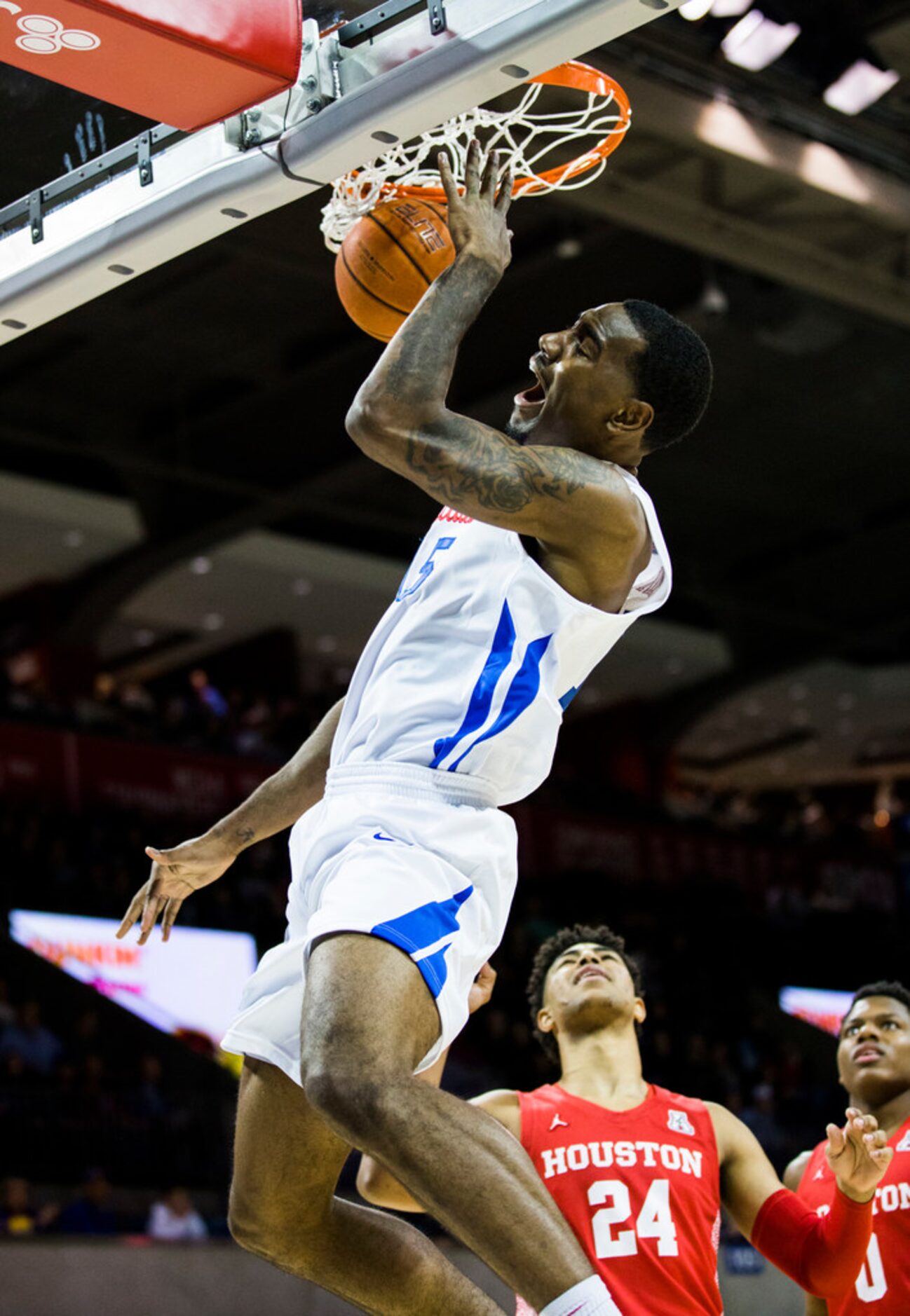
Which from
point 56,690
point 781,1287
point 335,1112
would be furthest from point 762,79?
point 56,690

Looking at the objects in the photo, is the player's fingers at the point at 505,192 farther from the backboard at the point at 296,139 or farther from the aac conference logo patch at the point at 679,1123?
the aac conference logo patch at the point at 679,1123

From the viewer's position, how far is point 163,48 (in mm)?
3291

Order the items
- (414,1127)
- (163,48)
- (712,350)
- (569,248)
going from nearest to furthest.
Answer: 1. (414,1127)
2. (163,48)
3. (569,248)
4. (712,350)

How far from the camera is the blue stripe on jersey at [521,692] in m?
3.07

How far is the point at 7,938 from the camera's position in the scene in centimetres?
1288

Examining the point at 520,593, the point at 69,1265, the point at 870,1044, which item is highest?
the point at 520,593

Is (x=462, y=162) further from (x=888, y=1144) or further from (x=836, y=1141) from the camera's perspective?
(x=888, y=1144)

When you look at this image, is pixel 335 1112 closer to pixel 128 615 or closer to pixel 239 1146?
pixel 239 1146

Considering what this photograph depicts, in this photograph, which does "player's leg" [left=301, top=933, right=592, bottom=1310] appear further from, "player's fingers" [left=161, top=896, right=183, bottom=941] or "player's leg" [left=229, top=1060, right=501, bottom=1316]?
"player's fingers" [left=161, top=896, right=183, bottom=941]

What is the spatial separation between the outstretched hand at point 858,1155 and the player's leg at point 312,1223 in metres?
1.07

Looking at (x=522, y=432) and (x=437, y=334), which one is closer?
(x=437, y=334)

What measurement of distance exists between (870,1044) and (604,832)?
1535 cm

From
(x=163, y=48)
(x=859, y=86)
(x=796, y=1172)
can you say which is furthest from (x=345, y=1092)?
(x=859, y=86)

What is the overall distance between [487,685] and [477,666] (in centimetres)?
4
